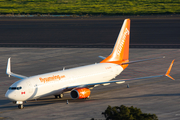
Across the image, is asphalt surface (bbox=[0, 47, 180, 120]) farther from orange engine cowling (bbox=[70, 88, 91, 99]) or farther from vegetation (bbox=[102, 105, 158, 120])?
vegetation (bbox=[102, 105, 158, 120])

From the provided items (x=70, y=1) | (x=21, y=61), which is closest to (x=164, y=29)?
(x=21, y=61)

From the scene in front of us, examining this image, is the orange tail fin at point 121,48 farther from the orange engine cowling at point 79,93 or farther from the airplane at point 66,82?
the orange engine cowling at point 79,93

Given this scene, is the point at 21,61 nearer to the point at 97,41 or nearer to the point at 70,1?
the point at 97,41

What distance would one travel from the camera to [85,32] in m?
97.9

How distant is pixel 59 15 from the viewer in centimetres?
13975

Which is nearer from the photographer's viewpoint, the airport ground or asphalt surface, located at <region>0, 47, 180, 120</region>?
asphalt surface, located at <region>0, 47, 180, 120</region>

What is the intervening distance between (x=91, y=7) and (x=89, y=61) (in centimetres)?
8976

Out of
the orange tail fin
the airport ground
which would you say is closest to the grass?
the airport ground

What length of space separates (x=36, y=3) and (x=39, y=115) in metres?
138

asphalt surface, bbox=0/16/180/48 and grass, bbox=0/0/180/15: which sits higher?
grass, bbox=0/0/180/15

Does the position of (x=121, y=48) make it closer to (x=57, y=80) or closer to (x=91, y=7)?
(x=57, y=80)

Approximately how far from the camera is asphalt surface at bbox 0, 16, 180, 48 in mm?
82438

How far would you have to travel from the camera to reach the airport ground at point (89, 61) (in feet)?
120

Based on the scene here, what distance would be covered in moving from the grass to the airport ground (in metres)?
18.2
